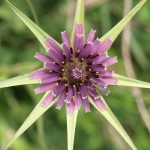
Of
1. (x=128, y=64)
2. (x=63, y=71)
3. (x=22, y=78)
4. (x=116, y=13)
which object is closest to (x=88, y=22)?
(x=116, y=13)

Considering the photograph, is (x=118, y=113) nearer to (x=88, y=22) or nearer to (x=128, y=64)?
(x=128, y=64)

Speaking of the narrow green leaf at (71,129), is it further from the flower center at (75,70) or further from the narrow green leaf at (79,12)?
the narrow green leaf at (79,12)

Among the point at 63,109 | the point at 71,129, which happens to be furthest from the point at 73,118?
the point at 63,109

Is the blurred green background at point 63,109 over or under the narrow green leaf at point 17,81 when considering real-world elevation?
over

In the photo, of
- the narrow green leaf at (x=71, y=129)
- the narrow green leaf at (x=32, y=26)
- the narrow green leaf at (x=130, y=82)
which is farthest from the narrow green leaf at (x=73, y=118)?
the narrow green leaf at (x=130, y=82)

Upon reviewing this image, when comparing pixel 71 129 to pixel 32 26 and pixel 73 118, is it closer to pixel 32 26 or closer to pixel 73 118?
pixel 73 118

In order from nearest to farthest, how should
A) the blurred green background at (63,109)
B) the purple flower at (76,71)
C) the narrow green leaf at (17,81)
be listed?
1. the narrow green leaf at (17,81)
2. the purple flower at (76,71)
3. the blurred green background at (63,109)

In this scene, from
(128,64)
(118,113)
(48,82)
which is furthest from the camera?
(118,113)

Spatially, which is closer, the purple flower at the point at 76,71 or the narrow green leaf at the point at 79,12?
the narrow green leaf at the point at 79,12
